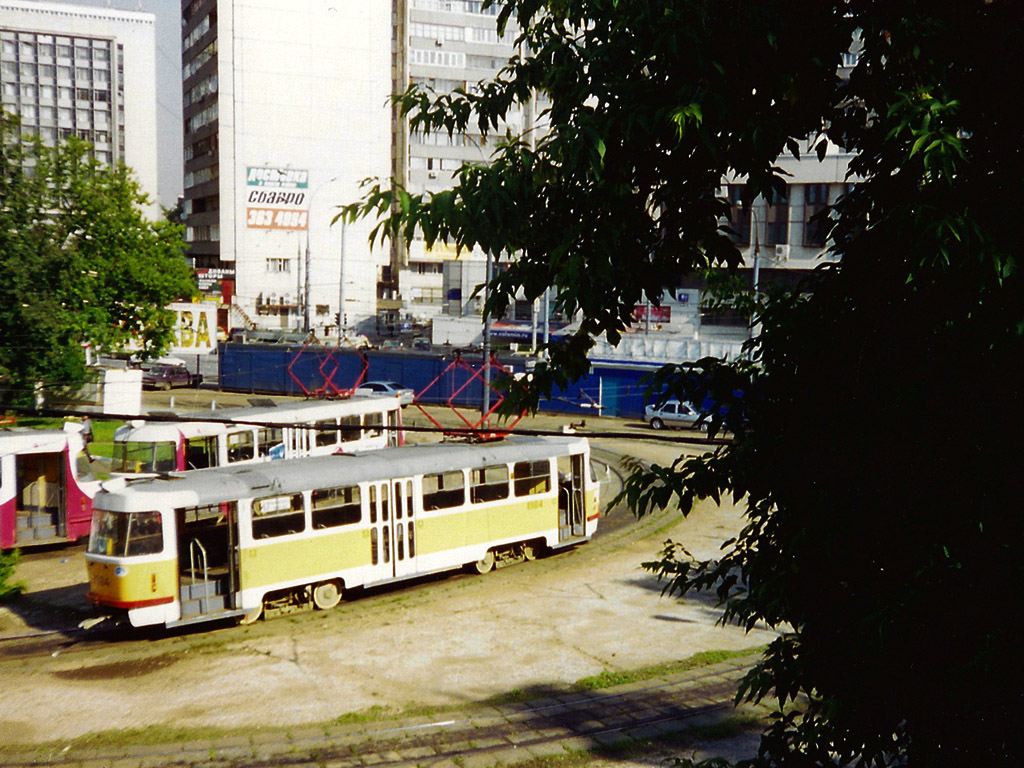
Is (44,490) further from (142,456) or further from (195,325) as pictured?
(195,325)

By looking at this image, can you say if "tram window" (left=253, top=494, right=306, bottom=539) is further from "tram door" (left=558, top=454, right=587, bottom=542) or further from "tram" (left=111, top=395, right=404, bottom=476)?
"tram door" (left=558, top=454, right=587, bottom=542)

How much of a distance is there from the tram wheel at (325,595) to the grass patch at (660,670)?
5410 mm

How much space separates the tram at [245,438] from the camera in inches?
897

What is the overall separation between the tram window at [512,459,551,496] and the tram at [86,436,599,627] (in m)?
0.03

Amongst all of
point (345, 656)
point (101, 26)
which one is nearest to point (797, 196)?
point (345, 656)

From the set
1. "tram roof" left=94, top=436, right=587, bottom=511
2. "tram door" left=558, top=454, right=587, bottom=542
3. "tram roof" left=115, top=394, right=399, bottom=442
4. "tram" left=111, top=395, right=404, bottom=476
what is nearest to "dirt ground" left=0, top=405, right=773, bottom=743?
"tram door" left=558, top=454, right=587, bottom=542

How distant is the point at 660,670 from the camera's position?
14367 mm

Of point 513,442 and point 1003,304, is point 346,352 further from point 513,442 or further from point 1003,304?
point 1003,304

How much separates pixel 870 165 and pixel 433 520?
45.8ft

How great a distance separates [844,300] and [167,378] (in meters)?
50.0

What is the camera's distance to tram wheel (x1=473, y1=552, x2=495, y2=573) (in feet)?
63.8

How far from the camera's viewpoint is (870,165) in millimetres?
5270

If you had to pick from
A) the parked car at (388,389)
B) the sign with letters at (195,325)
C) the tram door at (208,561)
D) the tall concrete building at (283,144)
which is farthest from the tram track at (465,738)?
the tall concrete building at (283,144)

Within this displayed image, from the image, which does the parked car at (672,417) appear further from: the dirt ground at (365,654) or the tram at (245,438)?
the dirt ground at (365,654)
